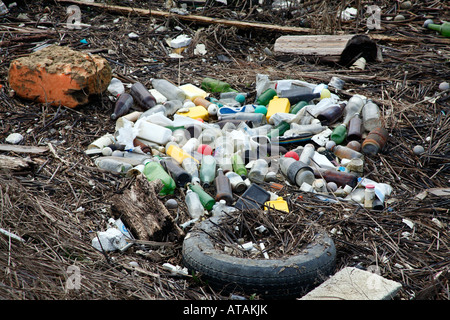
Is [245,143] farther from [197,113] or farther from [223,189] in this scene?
[197,113]

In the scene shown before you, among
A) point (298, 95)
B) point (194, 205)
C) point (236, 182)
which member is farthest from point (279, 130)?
point (194, 205)

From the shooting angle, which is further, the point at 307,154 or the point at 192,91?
the point at 192,91

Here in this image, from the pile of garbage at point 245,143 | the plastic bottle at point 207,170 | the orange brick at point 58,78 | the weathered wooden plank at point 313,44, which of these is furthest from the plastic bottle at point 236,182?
the weathered wooden plank at point 313,44

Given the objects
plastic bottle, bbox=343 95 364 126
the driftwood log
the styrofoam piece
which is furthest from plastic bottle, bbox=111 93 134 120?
the styrofoam piece

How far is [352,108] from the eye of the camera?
4.74m

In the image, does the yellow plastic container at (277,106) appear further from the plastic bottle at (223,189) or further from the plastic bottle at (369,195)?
the plastic bottle at (369,195)

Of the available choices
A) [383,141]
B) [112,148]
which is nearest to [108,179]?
[112,148]

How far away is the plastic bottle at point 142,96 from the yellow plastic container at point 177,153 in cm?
97

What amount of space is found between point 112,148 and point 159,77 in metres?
1.80

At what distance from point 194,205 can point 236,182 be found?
1.62 ft

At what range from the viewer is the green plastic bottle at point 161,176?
12.2 feet

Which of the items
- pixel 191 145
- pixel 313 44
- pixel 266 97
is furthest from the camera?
pixel 313 44

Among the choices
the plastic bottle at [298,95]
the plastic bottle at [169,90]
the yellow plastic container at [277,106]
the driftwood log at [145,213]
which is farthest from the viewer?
the plastic bottle at [169,90]

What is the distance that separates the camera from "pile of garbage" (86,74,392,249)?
3.78 meters
